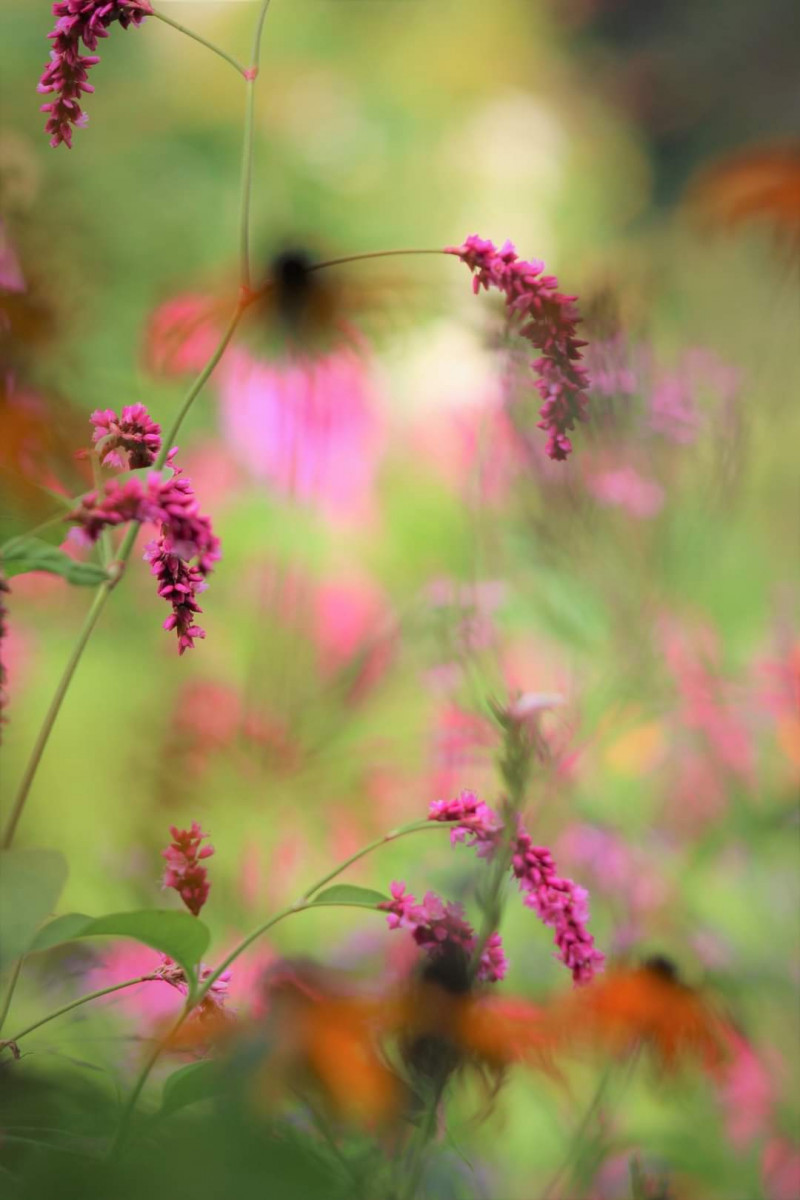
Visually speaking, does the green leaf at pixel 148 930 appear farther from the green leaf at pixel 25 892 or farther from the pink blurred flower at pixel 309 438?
the pink blurred flower at pixel 309 438

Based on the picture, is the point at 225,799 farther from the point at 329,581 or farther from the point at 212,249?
the point at 212,249

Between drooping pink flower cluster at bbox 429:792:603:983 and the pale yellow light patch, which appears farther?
the pale yellow light patch

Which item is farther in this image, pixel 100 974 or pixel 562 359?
pixel 100 974

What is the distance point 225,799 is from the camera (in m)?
0.82

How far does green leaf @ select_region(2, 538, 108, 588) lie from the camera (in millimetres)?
255

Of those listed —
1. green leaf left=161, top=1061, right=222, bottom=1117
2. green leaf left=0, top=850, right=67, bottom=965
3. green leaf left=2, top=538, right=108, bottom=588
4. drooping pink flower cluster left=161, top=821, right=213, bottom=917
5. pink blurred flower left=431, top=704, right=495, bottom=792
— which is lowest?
green leaf left=161, top=1061, right=222, bottom=1117

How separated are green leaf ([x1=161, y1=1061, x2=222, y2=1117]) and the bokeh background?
6 cm

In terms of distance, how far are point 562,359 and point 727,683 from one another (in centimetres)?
65

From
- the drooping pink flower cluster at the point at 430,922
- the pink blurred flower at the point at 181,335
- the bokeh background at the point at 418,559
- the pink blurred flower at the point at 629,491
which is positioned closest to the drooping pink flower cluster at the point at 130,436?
the bokeh background at the point at 418,559

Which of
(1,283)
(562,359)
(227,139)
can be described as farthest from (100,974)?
(227,139)

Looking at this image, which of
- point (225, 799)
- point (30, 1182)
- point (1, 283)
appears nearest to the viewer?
point (30, 1182)

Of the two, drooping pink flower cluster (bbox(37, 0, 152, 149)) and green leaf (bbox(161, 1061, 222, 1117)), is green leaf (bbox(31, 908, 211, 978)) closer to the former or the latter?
green leaf (bbox(161, 1061, 222, 1117))

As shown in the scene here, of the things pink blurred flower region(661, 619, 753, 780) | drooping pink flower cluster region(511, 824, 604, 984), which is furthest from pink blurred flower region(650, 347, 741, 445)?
drooping pink flower cluster region(511, 824, 604, 984)

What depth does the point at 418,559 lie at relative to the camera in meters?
1.46
